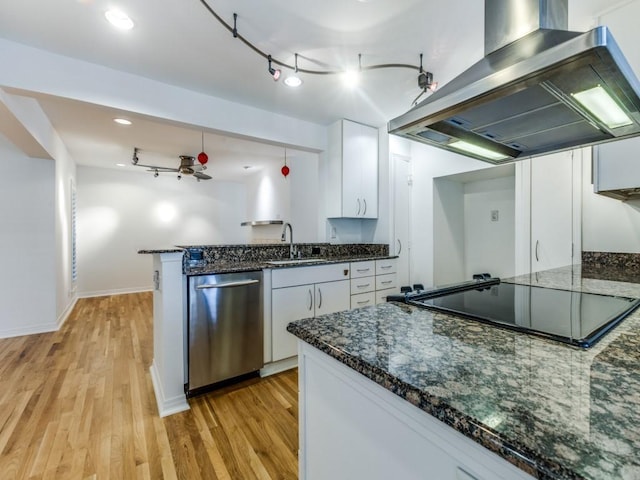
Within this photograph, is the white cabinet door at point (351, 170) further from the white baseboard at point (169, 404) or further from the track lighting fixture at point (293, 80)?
the white baseboard at point (169, 404)

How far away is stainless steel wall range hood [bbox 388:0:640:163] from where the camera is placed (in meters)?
0.75

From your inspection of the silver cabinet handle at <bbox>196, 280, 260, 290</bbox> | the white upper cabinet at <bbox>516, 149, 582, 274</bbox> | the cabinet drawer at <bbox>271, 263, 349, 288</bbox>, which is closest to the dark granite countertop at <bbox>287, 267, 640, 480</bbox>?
the silver cabinet handle at <bbox>196, 280, 260, 290</bbox>

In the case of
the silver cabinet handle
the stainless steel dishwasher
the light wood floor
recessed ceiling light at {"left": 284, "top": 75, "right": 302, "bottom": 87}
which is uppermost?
recessed ceiling light at {"left": 284, "top": 75, "right": 302, "bottom": 87}

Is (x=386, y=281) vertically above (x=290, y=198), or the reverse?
(x=290, y=198)

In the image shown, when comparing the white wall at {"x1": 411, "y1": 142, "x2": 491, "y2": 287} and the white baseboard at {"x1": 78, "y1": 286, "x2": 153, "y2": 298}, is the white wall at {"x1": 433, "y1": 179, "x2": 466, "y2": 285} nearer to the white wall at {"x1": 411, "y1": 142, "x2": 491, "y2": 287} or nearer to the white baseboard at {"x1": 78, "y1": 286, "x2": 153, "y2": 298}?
the white wall at {"x1": 411, "y1": 142, "x2": 491, "y2": 287}

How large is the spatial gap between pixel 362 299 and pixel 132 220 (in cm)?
534

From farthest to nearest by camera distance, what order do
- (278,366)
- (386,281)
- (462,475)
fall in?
(386,281)
(278,366)
(462,475)

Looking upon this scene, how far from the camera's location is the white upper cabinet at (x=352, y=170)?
343 centimetres

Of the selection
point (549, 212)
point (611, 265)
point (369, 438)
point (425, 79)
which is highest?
point (425, 79)

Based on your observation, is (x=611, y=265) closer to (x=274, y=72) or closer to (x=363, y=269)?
(x=363, y=269)

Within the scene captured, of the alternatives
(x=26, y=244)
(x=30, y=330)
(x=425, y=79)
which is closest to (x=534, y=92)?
(x=425, y=79)

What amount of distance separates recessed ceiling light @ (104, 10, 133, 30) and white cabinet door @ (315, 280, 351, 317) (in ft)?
7.64

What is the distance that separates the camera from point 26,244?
12.0 feet

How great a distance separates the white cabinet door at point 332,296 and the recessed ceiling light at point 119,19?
2329 millimetres
